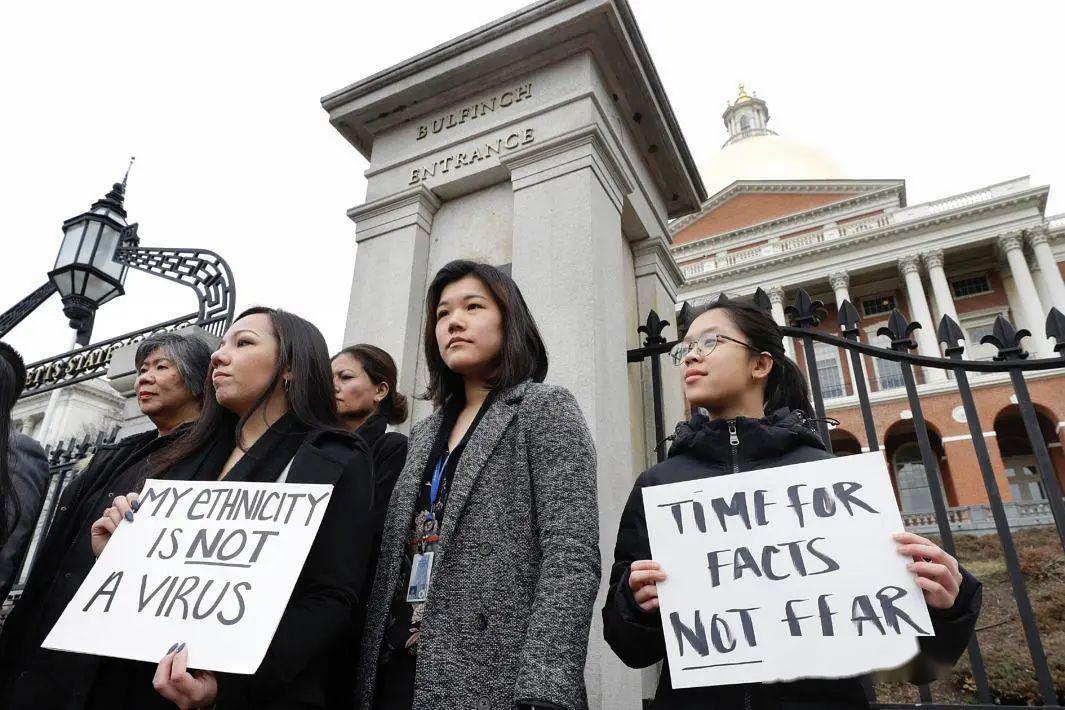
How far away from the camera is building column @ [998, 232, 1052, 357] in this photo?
27797 millimetres

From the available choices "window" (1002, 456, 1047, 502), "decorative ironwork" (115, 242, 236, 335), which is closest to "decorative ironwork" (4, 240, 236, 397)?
"decorative ironwork" (115, 242, 236, 335)

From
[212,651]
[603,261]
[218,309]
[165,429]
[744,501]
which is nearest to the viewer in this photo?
[212,651]

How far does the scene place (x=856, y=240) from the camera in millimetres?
31312

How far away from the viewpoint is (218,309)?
6.00m

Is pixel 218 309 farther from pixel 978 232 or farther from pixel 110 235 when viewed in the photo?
pixel 978 232

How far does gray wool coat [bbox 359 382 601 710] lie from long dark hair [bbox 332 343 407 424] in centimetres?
111

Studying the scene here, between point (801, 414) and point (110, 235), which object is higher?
point (110, 235)

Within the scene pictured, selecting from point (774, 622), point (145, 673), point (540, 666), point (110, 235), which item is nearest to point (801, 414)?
point (774, 622)

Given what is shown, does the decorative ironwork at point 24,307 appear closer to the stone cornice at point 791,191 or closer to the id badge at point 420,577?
the id badge at point 420,577

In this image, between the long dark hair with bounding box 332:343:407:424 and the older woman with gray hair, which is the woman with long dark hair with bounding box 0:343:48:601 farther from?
the long dark hair with bounding box 332:343:407:424

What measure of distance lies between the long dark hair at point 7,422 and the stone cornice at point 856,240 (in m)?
30.2

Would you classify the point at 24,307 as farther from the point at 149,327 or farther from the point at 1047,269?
the point at 1047,269

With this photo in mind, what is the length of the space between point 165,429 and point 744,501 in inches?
98.1

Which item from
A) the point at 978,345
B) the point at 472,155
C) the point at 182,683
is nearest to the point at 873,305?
the point at 978,345
